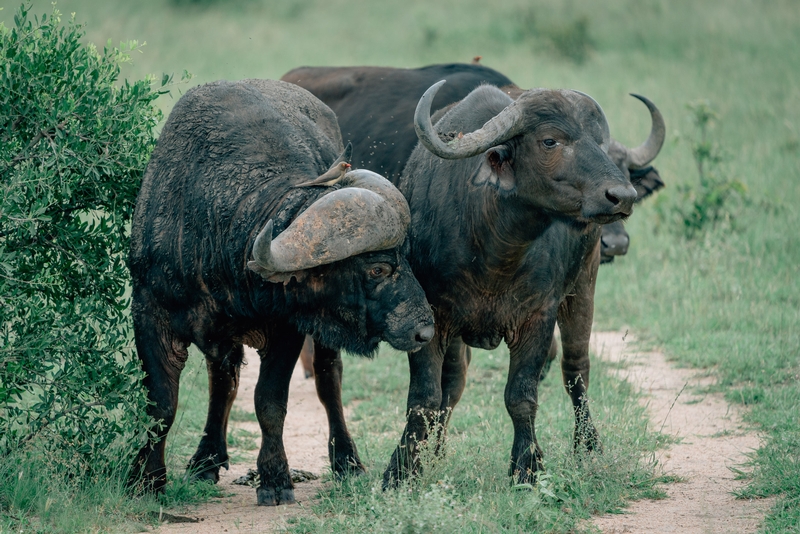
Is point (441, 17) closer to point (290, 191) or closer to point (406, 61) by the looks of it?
point (406, 61)

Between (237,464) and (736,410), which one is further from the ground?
(736,410)

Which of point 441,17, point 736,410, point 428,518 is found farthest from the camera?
point 441,17

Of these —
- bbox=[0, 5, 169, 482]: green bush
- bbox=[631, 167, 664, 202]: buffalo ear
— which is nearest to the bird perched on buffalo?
bbox=[0, 5, 169, 482]: green bush

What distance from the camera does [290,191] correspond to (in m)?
4.99

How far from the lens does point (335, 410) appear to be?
Answer: 20.1 feet

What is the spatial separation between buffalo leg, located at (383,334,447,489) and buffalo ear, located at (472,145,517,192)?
0.89 m

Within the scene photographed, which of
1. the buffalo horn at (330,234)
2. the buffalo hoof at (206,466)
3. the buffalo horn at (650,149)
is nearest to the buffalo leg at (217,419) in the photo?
the buffalo hoof at (206,466)

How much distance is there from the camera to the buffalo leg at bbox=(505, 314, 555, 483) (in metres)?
5.23

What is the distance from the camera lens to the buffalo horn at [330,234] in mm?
4480

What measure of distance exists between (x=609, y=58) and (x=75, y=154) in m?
17.2

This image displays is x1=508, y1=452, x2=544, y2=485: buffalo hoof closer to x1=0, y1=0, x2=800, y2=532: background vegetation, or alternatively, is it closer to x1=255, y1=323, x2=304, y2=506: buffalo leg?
x1=0, y1=0, x2=800, y2=532: background vegetation

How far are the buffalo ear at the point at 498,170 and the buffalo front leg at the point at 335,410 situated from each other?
1716 mm

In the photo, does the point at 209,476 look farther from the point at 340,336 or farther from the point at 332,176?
the point at 332,176

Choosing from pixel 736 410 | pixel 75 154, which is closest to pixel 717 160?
pixel 736 410
